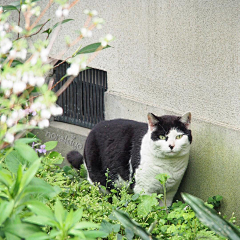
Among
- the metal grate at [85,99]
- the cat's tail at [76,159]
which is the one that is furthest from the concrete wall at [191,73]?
the cat's tail at [76,159]

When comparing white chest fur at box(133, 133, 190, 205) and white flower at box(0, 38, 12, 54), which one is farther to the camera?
white chest fur at box(133, 133, 190, 205)

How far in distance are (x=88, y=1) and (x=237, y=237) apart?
3.30 m

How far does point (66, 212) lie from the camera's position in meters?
1.48

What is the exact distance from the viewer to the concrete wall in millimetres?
3064

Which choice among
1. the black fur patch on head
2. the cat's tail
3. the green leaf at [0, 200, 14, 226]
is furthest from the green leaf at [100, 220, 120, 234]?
the cat's tail

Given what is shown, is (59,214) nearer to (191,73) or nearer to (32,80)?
(32,80)

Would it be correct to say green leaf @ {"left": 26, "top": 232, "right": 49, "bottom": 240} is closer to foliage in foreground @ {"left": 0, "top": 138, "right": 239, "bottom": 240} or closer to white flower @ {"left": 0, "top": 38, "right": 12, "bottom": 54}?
foliage in foreground @ {"left": 0, "top": 138, "right": 239, "bottom": 240}

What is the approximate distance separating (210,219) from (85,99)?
3302mm

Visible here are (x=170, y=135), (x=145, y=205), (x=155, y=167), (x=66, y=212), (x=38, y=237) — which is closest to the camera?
(x=38, y=237)

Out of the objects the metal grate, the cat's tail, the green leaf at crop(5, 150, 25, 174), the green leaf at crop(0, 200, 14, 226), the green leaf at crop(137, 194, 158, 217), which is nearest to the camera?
the green leaf at crop(0, 200, 14, 226)

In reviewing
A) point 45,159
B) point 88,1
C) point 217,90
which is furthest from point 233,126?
point 88,1

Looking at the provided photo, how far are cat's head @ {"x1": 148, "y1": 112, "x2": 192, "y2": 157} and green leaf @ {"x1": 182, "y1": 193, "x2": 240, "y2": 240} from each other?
1500 millimetres

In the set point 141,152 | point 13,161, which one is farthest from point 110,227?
point 141,152

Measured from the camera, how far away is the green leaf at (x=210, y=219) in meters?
1.54
